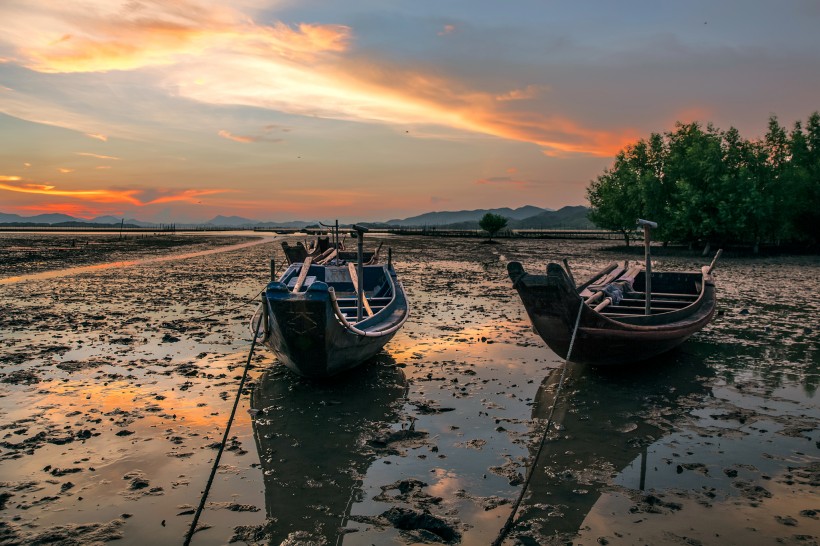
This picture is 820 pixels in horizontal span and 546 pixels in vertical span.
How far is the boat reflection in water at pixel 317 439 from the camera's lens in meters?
5.84

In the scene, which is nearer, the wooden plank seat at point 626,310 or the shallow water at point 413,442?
the shallow water at point 413,442

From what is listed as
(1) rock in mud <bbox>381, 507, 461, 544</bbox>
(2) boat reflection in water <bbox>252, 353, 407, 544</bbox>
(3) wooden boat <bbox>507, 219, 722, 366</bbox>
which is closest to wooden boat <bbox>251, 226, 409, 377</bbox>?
(2) boat reflection in water <bbox>252, 353, 407, 544</bbox>

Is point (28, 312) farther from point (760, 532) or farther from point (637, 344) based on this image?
point (760, 532)

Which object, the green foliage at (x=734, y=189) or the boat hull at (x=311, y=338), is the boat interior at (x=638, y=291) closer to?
the boat hull at (x=311, y=338)

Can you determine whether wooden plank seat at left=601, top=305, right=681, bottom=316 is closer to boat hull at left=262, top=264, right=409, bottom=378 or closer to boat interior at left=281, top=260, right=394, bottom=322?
boat interior at left=281, top=260, right=394, bottom=322

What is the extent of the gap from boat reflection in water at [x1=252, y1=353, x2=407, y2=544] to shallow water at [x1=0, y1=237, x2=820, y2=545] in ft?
0.12

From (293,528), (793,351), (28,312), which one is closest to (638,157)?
(793,351)

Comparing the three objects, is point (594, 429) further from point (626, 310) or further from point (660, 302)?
point (660, 302)

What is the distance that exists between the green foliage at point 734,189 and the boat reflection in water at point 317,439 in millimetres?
47790

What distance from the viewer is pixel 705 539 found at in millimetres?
5344

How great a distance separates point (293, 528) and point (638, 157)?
72.0 m

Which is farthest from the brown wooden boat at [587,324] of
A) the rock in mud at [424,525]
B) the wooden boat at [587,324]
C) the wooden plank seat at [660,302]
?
the rock in mud at [424,525]

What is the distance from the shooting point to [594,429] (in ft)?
27.3

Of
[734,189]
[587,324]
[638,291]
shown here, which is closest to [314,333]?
[587,324]
